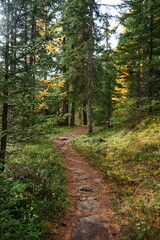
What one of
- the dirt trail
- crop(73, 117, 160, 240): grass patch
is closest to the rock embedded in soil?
the dirt trail

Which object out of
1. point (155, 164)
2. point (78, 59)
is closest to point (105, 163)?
point (155, 164)

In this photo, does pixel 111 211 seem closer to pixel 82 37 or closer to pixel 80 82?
pixel 80 82

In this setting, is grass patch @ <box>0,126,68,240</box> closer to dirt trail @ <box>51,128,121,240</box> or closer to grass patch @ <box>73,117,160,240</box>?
dirt trail @ <box>51,128,121,240</box>

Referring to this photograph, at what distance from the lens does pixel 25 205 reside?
399cm

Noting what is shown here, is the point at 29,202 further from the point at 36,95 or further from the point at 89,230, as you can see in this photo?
the point at 36,95

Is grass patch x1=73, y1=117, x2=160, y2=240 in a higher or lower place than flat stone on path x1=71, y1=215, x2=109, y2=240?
higher

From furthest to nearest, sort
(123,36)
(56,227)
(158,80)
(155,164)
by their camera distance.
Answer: (123,36) → (158,80) → (155,164) → (56,227)

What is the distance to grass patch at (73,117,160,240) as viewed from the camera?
3.84 m

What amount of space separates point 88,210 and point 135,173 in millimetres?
2864

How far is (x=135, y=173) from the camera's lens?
6406 mm

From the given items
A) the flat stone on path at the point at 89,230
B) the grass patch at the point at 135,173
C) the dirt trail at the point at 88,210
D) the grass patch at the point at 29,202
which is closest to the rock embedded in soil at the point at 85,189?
the dirt trail at the point at 88,210

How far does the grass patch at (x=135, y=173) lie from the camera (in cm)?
384

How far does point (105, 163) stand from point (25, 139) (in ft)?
16.3

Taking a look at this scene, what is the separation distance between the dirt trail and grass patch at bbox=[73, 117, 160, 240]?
0.36 meters
